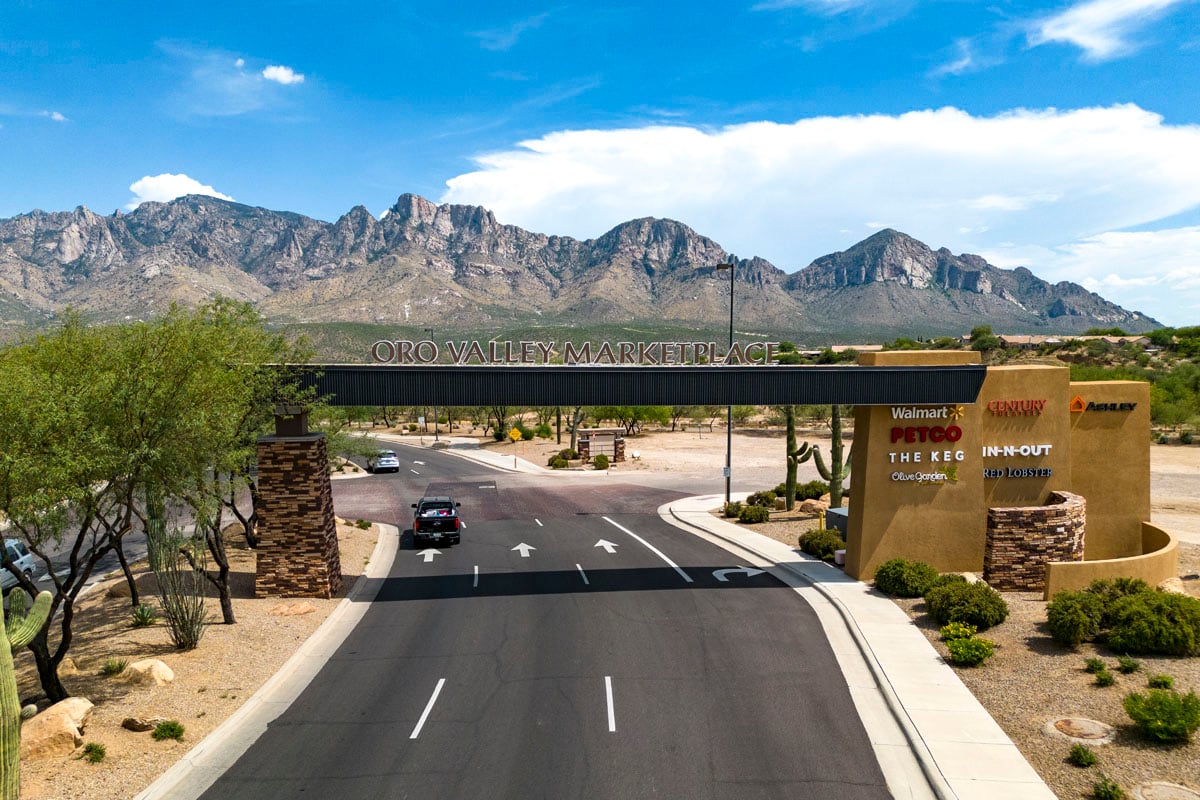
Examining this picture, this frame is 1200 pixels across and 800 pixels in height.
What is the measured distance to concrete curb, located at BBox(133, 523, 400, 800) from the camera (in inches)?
464

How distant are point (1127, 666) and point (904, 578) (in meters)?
6.73

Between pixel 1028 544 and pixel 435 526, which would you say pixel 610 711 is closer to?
pixel 1028 544

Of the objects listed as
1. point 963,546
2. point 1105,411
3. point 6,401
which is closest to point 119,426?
point 6,401

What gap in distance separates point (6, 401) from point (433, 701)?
9.67 m

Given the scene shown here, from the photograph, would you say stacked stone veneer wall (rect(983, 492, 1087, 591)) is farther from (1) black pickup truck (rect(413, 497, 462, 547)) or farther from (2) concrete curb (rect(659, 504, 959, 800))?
(1) black pickup truck (rect(413, 497, 462, 547))

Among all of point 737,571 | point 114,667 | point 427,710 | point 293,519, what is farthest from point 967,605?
point 114,667

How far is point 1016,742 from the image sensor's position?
13.1 m

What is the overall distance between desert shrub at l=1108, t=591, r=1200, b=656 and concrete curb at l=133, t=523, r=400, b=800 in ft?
61.0

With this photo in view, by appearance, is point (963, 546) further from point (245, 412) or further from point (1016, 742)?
point (245, 412)

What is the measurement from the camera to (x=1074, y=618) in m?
16.6

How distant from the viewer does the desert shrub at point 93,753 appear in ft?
39.8

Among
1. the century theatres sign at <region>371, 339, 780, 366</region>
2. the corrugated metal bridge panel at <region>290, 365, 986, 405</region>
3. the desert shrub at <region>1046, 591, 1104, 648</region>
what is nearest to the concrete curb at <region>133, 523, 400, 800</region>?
the corrugated metal bridge panel at <region>290, 365, 986, 405</region>

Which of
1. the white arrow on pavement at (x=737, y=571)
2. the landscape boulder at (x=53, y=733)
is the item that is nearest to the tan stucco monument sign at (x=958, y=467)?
the white arrow on pavement at (x=737, y=571)

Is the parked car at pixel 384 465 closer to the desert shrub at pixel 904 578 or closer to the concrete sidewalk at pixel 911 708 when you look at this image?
the concrete sidewalk at pixel 911 708
